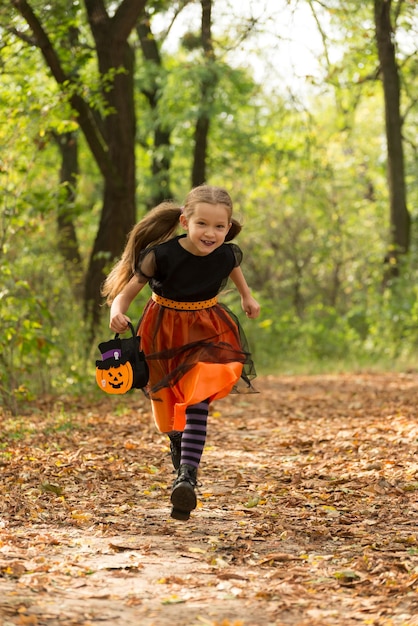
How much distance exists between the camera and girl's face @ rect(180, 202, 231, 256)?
497cm

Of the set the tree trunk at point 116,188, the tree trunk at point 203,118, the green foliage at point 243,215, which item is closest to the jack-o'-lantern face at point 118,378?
the green foliage at point 243,215

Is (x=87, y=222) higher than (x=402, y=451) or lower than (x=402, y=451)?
higher

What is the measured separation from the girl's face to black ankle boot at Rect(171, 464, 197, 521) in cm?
122

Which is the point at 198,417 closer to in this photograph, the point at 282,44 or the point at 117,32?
the point at 282,44

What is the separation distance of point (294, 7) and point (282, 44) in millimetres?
1034

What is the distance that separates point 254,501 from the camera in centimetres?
541

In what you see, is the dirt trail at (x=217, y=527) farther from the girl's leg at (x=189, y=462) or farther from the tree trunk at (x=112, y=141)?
the tree trunk at (x=112, y=141)

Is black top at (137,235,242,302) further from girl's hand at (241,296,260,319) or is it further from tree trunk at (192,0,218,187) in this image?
tree trunk at (192,0,218,187)

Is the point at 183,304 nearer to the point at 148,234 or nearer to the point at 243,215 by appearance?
the point at 148,234

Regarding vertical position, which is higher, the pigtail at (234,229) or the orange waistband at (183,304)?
the pigtail at (234,229)

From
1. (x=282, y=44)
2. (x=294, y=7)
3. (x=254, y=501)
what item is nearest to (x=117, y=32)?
(x=282, y=44)

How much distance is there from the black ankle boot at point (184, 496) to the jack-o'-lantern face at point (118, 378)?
0.57 meters

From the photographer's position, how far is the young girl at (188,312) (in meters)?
4.91

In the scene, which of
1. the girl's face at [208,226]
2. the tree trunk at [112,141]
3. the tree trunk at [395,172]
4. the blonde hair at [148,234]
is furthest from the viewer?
the tree trunk at [395,172]
